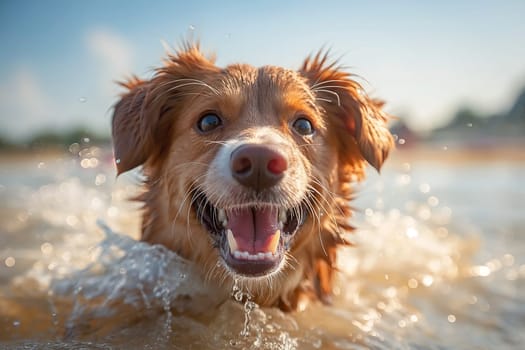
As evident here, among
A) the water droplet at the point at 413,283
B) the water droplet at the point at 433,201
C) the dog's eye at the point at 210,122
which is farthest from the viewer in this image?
the water droplet at the point at 433,201

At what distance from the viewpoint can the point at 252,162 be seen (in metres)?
2.80

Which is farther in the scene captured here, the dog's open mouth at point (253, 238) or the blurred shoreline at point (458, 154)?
the blurred shoreline at point (458, 154)

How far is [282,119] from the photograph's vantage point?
3436mm

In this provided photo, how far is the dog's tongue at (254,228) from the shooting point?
10.1 feet

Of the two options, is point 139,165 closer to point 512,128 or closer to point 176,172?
point 176,172

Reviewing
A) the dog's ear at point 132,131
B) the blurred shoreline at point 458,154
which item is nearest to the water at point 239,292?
the dog's ear at point 132,131

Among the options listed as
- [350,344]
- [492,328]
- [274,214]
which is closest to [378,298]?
[492,328]

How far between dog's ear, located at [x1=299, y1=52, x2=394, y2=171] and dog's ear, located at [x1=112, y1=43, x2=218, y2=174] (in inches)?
28.6

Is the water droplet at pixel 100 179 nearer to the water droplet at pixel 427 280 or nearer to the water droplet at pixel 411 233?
the water droplet at pixel 411 233

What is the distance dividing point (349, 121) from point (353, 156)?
0.78ft

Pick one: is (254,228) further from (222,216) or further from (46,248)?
(46,248)

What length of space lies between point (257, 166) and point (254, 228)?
1.46 feet

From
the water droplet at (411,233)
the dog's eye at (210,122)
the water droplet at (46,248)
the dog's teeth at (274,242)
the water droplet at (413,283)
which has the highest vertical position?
the dog's eye at (210,122)

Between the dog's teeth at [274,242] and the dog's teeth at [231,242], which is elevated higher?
the dog's teeth at [274,242]
